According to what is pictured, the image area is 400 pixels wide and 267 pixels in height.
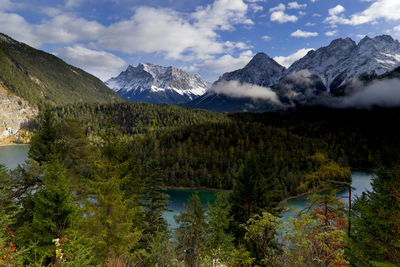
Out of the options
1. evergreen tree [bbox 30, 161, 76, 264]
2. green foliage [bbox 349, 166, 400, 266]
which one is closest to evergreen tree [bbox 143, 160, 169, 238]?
evergreen tree [bbox 30, 161, 76, 264]

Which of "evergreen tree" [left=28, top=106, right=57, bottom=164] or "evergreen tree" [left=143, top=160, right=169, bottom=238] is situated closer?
"evergreen tree" [left=28, top=106, right=57, bottom=164]

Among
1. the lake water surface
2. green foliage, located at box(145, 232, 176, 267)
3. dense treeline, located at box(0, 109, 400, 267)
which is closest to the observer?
Answer: green foliage, located at box(145, 232, 176, 267)

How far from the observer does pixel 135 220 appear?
20.9 metres

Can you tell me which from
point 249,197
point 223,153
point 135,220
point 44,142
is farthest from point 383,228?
point 223,153

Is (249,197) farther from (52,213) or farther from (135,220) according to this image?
(52,213)

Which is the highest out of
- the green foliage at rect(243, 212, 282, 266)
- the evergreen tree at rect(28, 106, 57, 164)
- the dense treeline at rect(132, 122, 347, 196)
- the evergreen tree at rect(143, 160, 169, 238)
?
the evergreen tree at rect(28, 106, 57, 164)

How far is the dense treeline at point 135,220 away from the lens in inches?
322

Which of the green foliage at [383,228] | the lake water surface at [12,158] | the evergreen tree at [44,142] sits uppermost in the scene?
the evergreen tree at [44,142]

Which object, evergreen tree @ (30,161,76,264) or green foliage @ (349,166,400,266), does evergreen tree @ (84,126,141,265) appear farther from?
green foliage @ (349,166,400,266)

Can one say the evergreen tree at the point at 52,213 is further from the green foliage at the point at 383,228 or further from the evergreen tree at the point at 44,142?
the green foliage at the point at 383,228

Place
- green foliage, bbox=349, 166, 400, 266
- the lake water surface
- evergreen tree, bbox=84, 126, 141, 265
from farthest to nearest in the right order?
1. the lake water surface
2. evergreen tree, bbox=84, 126, 141, 265
3. green foliage, bbox=349, 166, 400, 266

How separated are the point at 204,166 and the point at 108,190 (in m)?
82.9

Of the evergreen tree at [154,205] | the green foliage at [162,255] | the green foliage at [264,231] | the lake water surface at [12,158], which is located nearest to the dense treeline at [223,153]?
the evergreen tree at [154,205]

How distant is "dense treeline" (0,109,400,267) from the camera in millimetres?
8180
